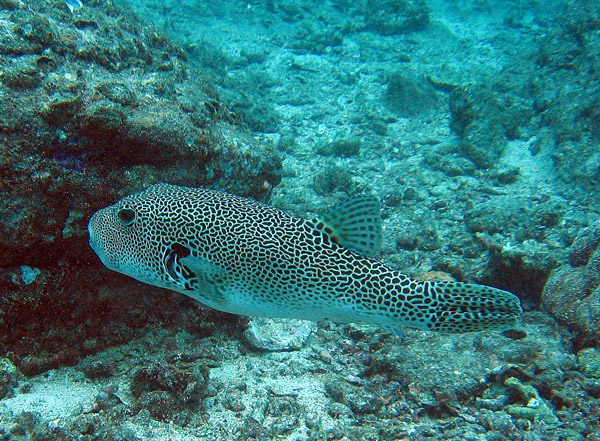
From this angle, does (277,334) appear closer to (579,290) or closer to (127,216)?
(127,216)

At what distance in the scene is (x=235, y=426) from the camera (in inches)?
136

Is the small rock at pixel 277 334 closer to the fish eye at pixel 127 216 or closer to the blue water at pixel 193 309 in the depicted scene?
the blue water at pixel 193 309

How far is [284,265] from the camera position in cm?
302

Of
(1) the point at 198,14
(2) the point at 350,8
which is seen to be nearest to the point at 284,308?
(1) the point at 198,14

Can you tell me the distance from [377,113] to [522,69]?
16.4ft

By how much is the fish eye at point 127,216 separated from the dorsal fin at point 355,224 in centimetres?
159

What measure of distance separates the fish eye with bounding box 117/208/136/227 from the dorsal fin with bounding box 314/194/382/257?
5.21ft

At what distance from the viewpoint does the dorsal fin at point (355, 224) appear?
3006 millimetres

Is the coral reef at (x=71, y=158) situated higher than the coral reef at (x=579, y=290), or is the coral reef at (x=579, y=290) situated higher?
the coral reef at (x=579, y=290)

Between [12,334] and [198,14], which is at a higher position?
[198,14]

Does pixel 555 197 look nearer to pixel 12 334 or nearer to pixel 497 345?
pixel 497 345

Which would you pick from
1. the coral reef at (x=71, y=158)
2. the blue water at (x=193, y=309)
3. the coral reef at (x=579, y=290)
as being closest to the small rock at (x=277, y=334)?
the blue water at (x=193, y=309)

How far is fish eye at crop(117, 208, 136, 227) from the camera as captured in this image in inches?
126

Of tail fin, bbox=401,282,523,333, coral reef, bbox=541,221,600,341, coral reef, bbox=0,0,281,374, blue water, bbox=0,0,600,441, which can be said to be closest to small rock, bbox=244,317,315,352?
blue water, bbox=0,0,600,441
